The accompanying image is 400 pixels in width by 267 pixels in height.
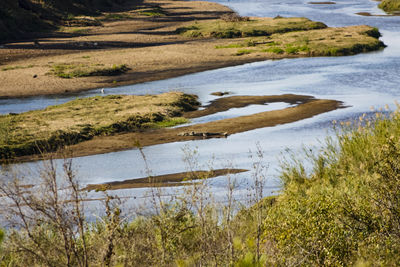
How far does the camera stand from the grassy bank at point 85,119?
2336 cm

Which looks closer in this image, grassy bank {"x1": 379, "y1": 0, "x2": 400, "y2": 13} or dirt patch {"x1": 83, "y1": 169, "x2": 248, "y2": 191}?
dirt patch {"x1": 83, "y1": 169, "x2": 248, "y2": 191}

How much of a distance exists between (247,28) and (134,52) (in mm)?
16342

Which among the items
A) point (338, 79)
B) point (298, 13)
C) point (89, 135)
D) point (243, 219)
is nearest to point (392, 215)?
point (243, 219)

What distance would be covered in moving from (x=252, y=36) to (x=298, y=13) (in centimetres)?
2705

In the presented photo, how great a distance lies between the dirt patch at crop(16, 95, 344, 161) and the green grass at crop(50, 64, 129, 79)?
39.5 ft

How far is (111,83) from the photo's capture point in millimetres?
38062

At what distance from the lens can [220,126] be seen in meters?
25.8

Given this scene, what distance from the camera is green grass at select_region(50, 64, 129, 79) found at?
39375mm

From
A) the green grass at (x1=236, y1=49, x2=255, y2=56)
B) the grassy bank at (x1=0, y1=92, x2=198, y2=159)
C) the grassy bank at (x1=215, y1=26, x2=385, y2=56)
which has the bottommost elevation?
the grassy bank at (x1=0, y1=92, x2=198, y2=159)

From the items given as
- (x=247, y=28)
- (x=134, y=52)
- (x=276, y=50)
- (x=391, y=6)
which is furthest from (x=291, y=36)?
(x=391, y=6)

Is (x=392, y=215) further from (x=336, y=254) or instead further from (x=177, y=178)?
(x=177, y=178)

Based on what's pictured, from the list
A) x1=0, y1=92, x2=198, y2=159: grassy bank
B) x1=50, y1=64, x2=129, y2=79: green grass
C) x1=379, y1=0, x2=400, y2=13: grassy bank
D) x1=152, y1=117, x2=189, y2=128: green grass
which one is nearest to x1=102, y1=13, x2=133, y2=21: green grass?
x1=50, y1=64, x2=129, y2=79: green grass

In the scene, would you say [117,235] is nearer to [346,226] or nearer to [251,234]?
[251,234]

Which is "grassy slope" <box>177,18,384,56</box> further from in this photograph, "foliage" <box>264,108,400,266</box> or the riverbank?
"foliage" <box>264,108,400,266</box>
